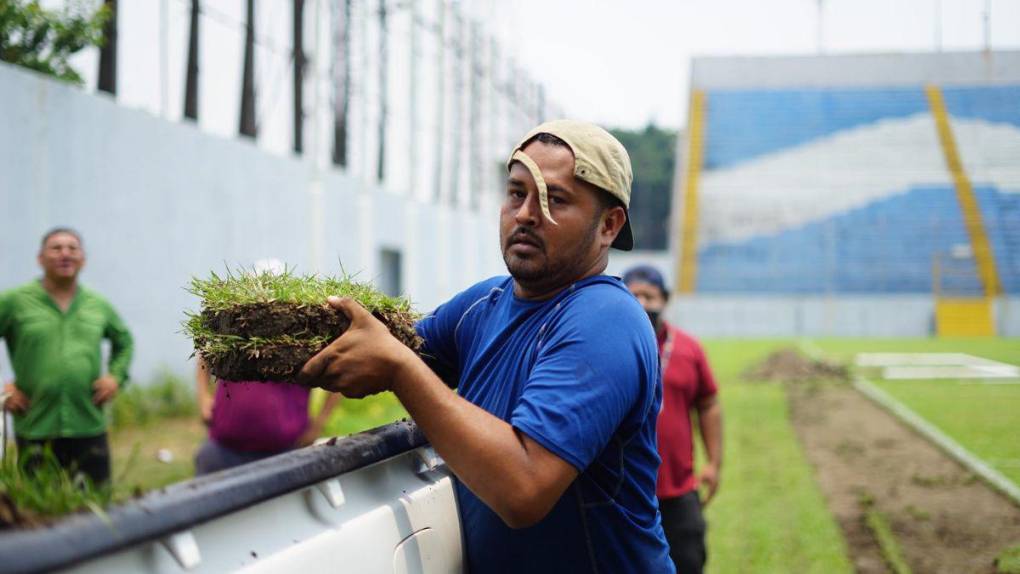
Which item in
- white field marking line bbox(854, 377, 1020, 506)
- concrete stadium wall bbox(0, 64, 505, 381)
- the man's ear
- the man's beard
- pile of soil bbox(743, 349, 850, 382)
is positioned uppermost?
concrete stadium wall bbox(0, 64, 505, 381)

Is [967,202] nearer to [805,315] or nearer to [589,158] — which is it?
[805,315]

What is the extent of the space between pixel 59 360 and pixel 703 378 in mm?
3815

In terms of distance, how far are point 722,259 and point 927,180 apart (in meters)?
9.94

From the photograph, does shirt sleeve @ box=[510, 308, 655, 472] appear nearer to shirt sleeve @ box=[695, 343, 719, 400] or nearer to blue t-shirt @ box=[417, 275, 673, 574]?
blue t-shirt @ box=[417, 275, 673, 574]

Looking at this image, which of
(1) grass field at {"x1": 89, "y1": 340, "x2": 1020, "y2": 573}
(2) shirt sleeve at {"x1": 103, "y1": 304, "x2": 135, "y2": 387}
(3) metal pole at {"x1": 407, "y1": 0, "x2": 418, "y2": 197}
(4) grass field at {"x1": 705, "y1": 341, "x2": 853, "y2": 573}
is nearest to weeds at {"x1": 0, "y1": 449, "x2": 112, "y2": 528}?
(1) grass field at {"x1": 89, "y1": 340, "x2": 1020, "y2": 573}

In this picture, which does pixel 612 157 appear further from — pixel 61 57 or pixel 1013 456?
pixel 61 57

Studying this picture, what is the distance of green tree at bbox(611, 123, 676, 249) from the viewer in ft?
242

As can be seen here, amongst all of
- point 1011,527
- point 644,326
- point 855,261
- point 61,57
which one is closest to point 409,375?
point 644,326

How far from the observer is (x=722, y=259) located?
4666 cm

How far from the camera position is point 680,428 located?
5.52 metres

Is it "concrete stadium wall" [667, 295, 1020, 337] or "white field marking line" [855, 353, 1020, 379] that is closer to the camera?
"white field marking line" [855, 353, 1020, 379]

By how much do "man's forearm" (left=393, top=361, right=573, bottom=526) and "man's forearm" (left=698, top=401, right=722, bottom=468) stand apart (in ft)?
13.5

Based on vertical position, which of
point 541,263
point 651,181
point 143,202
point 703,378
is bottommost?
point 703,378

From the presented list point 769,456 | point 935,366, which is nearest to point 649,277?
point 769,456
